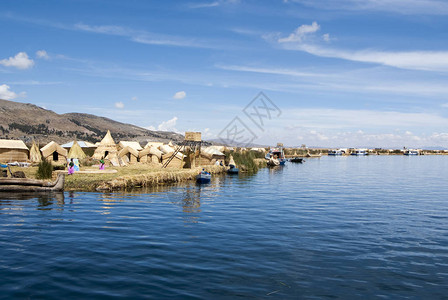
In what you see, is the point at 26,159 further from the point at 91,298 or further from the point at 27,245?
the point at 91,298

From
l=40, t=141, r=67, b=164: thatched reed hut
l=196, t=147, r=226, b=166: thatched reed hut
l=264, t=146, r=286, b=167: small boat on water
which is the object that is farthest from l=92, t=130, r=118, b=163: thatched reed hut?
l=264, t=146, r=286, b=167: small boat on water

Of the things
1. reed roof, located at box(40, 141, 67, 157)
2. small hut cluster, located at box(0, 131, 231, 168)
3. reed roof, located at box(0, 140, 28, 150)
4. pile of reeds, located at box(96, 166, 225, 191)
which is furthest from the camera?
reed roof, located at box(40, 141, 67, 157)

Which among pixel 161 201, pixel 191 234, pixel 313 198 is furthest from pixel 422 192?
pixel 191 234

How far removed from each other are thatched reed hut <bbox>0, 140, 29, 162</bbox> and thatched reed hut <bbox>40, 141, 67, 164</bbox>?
2.60 meters

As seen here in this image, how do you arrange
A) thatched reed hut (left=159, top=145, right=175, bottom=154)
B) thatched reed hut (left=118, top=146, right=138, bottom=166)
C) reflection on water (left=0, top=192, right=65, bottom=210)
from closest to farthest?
reflection on water (left=0, top=192, right=65, bottom=210), thatched reed hut (left=118, top=146, right=138, bottom=166), thatched reed hut (left=159, top=145, right=175, bottom=154)

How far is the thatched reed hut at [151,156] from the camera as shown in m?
59.0

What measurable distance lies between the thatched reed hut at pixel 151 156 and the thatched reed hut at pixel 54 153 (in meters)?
11.8

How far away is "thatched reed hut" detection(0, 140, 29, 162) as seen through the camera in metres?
52.0

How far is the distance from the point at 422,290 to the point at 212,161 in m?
54.9

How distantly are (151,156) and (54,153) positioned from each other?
1462 centimetres

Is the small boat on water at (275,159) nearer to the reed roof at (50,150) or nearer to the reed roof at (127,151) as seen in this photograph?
the reed roof at (127,151)

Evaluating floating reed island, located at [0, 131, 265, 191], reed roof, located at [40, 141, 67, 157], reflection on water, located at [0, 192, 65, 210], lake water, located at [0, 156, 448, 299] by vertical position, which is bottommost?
lake water, located at [0, 156, 448, 299]

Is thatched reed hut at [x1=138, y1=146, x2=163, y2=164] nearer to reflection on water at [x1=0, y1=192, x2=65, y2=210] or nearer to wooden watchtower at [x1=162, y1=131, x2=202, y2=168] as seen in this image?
wooden watchtower at [x1=162, y1=131, x2=202, y2=168]

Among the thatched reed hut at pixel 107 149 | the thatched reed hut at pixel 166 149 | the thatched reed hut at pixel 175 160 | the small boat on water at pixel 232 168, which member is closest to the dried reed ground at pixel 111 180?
the thatched reed hut at pixel 175 160
